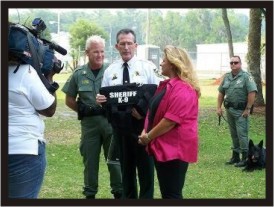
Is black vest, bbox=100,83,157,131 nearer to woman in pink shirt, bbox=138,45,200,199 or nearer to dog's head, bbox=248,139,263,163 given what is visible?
woman in pink shirt, bbox=138,45,200,199

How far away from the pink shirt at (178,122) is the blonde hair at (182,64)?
0.04 metres

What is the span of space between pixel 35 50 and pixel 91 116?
1600mm

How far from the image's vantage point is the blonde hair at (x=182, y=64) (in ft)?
10.7

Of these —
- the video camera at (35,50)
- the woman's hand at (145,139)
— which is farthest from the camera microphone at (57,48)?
the woman's hand at (145,139)

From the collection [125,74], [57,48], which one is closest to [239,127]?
[125,74]

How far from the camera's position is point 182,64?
10.8 ft

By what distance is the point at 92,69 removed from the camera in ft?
14.5

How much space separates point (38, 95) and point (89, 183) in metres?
1.86

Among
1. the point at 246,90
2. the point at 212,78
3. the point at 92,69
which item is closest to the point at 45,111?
the point at 92,69

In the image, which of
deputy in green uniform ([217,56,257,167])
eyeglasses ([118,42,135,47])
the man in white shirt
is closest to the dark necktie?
the man in white shirt

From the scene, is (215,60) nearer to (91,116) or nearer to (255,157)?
(255,157)

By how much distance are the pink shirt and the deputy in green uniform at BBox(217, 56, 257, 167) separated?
121 inches

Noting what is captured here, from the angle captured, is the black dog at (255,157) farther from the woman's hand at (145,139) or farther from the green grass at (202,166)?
the woman's hand at (145,139)

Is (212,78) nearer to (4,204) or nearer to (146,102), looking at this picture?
(146,102)
